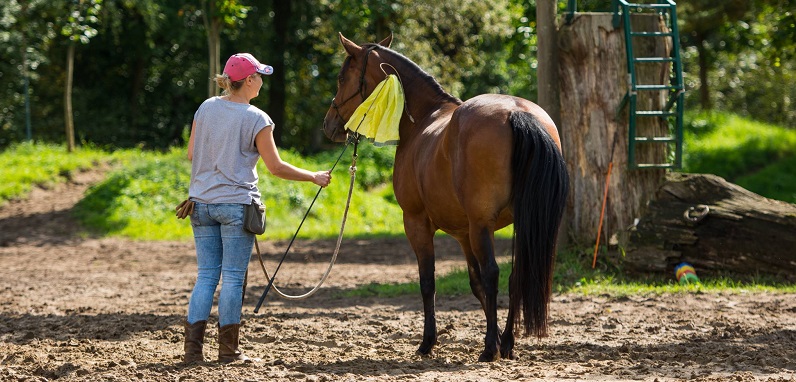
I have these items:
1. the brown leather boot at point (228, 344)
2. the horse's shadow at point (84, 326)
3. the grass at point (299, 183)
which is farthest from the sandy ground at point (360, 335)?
the grass at point (299, 183)

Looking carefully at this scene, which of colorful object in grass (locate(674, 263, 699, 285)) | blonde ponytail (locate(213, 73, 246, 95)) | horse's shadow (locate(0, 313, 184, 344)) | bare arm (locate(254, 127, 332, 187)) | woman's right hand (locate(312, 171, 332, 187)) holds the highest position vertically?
blonde ponytail (locate(213, 73, 246, 95))

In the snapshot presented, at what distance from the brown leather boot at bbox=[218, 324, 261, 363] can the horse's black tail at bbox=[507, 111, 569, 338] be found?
1.70 m

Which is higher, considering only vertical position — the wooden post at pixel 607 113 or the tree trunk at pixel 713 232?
the wooden post at pixel 607 113

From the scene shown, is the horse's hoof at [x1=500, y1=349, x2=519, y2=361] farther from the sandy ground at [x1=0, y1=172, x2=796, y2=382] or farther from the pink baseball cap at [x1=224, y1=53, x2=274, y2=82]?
the pink baseball cap at [x1=224, y1=53, x2=274, y2=82]

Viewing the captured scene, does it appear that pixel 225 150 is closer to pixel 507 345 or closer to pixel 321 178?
pixel 321 178

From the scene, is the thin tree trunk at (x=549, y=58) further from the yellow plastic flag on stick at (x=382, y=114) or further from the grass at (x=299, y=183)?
the yellow plastic flag on stick at (x=382, y=114)

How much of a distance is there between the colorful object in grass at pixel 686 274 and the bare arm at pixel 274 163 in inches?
174

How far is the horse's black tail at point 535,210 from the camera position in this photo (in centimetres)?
521

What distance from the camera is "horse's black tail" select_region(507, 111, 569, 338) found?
5.21m

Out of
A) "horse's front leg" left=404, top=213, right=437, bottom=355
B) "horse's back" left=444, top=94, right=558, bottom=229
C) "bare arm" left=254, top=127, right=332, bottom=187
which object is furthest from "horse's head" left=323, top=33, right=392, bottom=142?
"horse's back" left=444, top=94, right=558, bottom=229

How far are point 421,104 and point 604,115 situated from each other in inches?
130

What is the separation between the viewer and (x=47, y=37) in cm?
2205

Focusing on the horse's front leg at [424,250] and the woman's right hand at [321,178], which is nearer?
the woman's right hand at [321,178]

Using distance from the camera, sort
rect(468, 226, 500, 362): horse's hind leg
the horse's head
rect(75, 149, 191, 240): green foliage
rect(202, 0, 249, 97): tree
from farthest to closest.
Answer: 1. rect(202, 0, 249, 97): tree
2. rect(75, 149, 191, 240): green foliage
3. the horse's head
4. rect(468, 226, 500, 362): horse's hind leg
